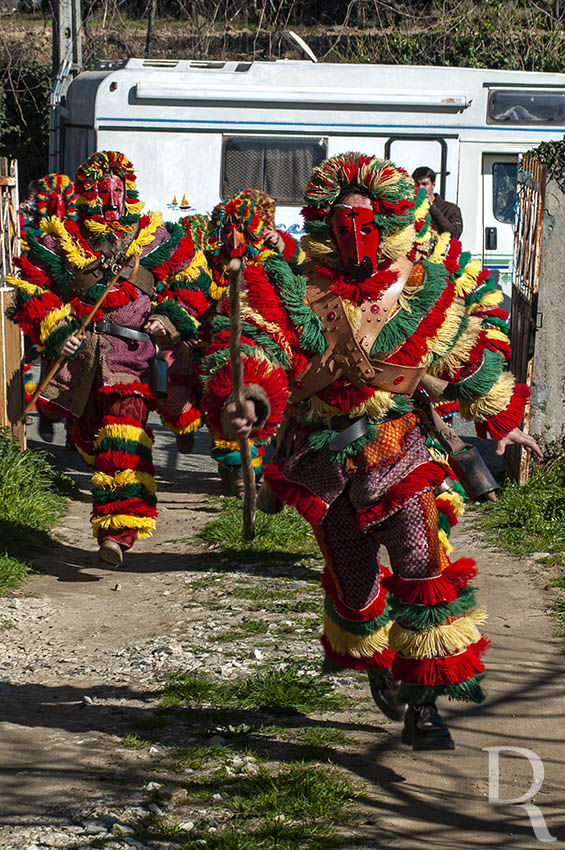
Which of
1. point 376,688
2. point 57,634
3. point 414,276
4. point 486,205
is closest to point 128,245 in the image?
point 57,634

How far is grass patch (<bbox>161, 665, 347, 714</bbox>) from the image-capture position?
491cm

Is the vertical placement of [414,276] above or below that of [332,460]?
above

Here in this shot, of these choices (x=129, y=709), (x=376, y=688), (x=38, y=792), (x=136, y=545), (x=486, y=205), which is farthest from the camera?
(x=486, y=205)

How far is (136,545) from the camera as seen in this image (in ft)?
25.6

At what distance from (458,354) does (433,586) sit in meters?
0.88

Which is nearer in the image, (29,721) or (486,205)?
(29,721)

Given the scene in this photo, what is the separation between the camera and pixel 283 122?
1305cm

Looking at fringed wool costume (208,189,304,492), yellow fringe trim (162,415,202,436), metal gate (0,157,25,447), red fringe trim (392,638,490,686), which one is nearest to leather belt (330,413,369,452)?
red fringe trim (392,638,490,686)

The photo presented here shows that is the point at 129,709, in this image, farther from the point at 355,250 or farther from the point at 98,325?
the point at 98,325

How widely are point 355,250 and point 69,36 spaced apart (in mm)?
14930

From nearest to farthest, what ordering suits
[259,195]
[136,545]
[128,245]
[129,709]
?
1. [129,709]
2. [128,245]
3. [136,545]
4. [259,195]

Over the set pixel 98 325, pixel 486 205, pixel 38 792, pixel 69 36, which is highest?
pixel 69 36

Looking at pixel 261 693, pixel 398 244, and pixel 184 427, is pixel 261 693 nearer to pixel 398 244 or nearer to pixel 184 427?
pixel 398 244

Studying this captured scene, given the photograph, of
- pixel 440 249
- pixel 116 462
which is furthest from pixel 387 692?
pixel 116 462
